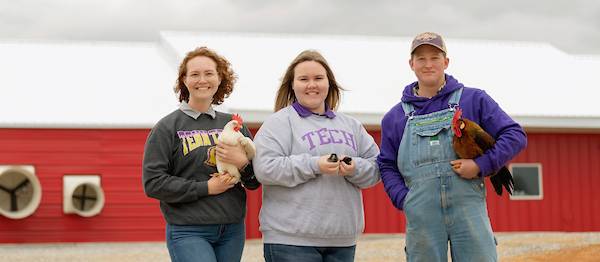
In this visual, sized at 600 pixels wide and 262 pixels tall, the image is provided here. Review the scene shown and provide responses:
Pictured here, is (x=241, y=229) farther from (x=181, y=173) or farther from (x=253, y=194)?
(x=253, y=194)

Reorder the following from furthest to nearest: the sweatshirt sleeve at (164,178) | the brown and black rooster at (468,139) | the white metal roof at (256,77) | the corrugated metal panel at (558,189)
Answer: the corrugated metal panel at (558,189) < the white metal roof at (256,77) < the sweatshirt sleeve at (164,178) < the brown and black rooster at (468,139)

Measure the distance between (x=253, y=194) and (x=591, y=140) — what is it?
5.68 metres

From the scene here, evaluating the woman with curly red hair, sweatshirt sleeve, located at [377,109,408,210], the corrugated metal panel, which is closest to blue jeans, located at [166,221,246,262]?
the woman with curly red hair

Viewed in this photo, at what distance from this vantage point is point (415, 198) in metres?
3.76

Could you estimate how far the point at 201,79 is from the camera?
4.07m

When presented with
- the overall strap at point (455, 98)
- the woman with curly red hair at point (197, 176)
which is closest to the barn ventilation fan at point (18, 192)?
the woman with curly red hair at point (197, 176)

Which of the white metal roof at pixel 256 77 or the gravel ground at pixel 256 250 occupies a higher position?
the white metal roof at pixel 256 77

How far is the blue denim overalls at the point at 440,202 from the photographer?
3.68 metres

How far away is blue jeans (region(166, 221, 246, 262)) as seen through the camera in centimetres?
384

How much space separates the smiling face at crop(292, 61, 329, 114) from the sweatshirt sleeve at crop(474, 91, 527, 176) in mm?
688

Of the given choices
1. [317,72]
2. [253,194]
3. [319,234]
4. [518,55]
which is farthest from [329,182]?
[518,55]

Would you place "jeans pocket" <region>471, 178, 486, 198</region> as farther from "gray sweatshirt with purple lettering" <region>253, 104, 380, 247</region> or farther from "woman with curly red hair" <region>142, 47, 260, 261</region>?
"woman with curly red hair" <region>142, 47, 260, 261</region>

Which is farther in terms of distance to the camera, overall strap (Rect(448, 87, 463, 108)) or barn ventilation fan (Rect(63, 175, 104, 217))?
barn ventilation fan (Rect(63, 175, 104, 217))

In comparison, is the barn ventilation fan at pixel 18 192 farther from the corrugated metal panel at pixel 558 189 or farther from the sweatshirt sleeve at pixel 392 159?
the sweatshirt sleeve at pixel 392 159
